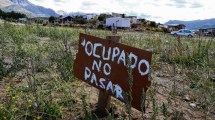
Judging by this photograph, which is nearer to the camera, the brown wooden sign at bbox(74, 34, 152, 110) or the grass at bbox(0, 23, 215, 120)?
the brown wooden sign at bbox(74, 34, 152, 110)

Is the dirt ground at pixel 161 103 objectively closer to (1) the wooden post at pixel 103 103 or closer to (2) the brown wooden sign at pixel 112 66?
(1) the wooden post at pixel 103 103

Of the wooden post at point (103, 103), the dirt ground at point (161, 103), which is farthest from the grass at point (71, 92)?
the wooden post at point (103, 103)

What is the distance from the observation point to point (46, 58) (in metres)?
7.04

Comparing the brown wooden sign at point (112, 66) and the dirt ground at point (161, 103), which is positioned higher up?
the brown wooden sign at point (112, 66)

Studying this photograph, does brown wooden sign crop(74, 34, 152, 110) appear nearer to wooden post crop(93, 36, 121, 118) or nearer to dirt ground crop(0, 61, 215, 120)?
wooden post crop(93, 36, 121, 118)

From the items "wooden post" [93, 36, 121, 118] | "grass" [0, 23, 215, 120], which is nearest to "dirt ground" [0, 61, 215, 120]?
"grass" [0, 23, 215, 120]

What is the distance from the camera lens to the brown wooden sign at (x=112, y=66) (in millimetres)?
3148

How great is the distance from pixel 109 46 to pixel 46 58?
146 inches

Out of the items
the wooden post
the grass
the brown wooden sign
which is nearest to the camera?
the brown wooden sign

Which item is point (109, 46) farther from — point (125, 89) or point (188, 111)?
point (188, 111)

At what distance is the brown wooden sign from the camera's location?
124 inches

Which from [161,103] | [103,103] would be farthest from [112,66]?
[161,103]

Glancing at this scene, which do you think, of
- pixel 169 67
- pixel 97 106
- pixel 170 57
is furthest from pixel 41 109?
pixel 170 57

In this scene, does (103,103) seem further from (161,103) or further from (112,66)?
(161,103)
